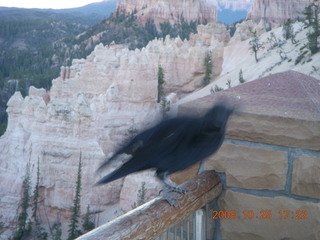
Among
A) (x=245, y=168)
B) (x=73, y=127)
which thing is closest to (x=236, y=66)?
(x=73, y=127)

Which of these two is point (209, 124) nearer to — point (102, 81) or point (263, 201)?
point (263, 201)

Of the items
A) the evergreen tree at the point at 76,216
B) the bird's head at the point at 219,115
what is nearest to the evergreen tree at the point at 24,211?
the evergreen tree at the point at 76,216

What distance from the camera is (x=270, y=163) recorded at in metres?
1.71

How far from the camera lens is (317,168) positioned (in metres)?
1.63

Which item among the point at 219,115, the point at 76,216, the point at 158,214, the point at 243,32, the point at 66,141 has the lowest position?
the point at 76,216

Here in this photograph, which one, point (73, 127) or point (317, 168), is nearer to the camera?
point (317, 168)

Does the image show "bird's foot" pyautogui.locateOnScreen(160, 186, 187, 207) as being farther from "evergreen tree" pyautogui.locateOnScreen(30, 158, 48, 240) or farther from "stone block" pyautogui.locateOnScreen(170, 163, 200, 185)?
"evergreen tree" pyautogui.locateOnScreen(30, 158, 48, 240)

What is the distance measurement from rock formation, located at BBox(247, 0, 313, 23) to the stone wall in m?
47.7

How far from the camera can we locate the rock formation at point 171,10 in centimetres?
5141

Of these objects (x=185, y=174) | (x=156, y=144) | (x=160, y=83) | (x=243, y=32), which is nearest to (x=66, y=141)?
(x=160, y=83)

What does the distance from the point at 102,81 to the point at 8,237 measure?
7.93 meters

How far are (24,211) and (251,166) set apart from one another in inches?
401

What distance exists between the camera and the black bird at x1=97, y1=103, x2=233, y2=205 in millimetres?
1635

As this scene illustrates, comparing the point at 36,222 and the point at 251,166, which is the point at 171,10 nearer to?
the point at 36,222
